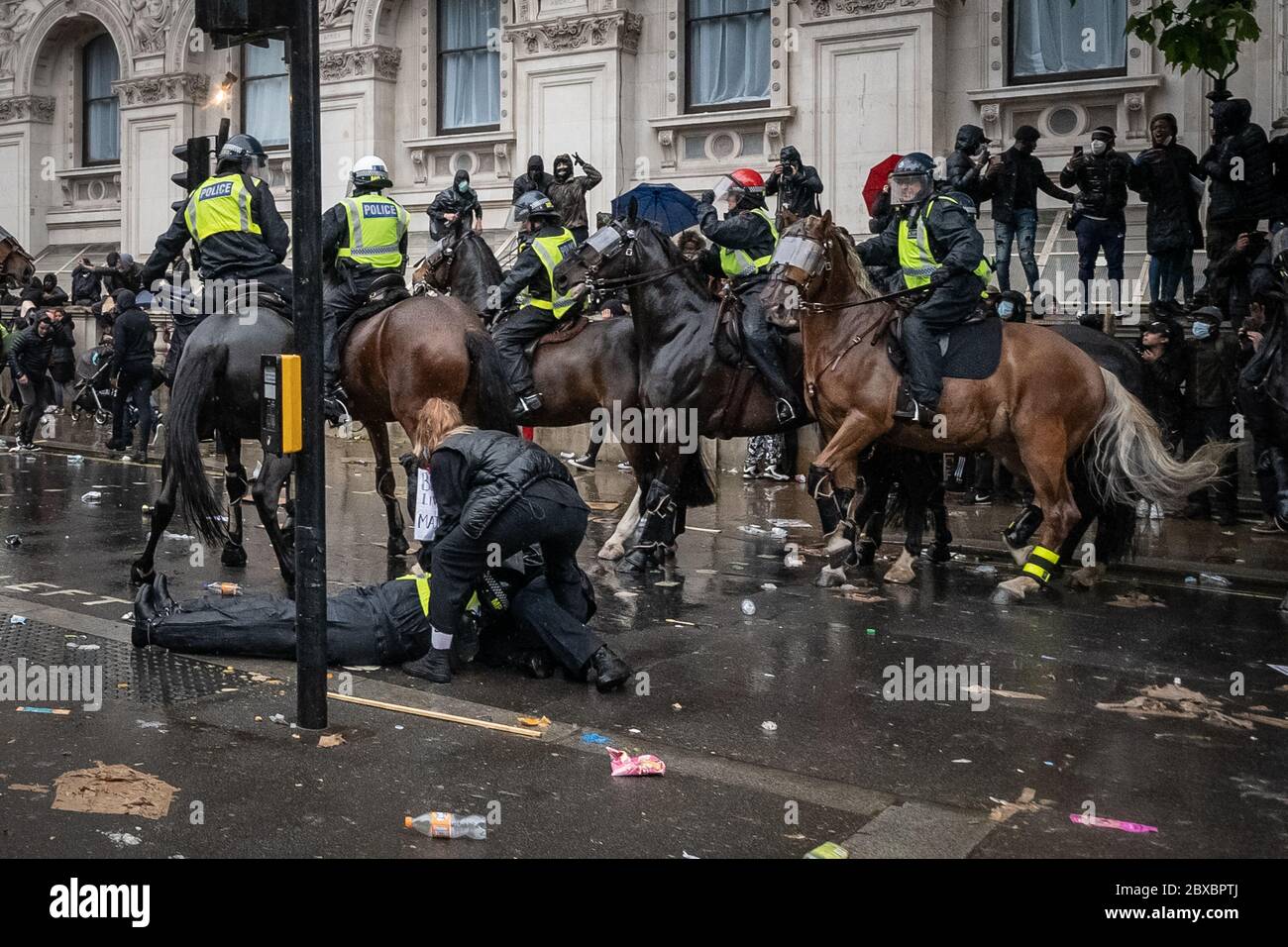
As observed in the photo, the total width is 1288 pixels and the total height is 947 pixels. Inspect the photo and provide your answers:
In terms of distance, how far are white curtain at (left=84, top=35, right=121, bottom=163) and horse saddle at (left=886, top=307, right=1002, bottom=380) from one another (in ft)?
79.8

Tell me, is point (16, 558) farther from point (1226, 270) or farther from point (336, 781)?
point (1226, 270)

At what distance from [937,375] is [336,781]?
224 inches

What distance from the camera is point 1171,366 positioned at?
1338 cm

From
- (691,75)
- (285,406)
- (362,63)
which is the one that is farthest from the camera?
(362,63)

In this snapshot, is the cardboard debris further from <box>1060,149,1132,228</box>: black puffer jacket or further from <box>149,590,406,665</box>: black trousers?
<box>1060,149,1132,228</box>: black puffer jacket

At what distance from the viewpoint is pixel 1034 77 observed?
1778cm

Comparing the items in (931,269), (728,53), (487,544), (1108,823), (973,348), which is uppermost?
(728,53)

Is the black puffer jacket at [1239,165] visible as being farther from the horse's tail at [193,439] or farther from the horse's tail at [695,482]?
the horse's tail at [193,439]

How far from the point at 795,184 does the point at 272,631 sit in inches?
373

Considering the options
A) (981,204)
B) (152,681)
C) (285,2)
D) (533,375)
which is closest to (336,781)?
(152,681)

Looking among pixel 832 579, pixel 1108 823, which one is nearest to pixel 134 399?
pixel 832 579

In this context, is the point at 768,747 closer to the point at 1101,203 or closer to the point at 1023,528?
the point at 1023,528

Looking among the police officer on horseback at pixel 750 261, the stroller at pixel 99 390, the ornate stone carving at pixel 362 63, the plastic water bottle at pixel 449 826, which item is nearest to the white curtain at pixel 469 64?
the ornate stone carving at pixel 362 63

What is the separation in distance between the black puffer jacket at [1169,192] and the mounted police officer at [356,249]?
8.01 meters
